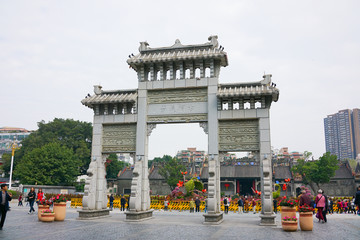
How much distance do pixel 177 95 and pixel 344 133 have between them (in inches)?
5135

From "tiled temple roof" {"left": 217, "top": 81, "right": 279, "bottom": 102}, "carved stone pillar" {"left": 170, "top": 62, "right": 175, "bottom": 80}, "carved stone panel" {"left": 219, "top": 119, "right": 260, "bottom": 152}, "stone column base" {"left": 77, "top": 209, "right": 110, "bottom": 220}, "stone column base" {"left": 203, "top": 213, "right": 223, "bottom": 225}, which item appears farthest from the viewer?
"carved stone pillar" {"left": 170, "top": 62, "right": 175, "bottom": 80}

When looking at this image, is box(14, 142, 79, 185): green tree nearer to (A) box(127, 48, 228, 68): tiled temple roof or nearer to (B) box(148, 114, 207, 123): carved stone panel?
(A) box(127, 48, 228, 68): tiled temple roof

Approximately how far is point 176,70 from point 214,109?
11.1ft

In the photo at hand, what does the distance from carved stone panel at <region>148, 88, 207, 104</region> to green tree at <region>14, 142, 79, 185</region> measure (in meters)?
30.7

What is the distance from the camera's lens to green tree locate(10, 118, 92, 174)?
170 ft

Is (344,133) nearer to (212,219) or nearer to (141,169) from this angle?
(212,219)

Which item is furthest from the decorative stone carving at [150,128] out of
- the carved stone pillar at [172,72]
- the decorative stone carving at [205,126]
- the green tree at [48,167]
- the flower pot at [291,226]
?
the green tree at [48,167]

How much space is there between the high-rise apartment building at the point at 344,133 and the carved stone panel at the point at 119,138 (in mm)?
116222

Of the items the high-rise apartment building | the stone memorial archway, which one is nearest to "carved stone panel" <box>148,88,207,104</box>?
the stone memorial archway

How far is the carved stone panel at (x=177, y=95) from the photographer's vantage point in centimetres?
1686

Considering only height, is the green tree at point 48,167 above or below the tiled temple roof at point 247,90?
below

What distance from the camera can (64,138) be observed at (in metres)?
54.2

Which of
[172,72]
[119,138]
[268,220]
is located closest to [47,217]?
[119,138]

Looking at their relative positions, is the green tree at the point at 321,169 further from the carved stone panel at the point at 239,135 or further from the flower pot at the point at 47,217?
the flower pot at the point at 47,217
